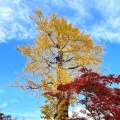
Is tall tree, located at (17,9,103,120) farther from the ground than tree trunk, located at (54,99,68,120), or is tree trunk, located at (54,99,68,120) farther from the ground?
tall tree, located at (17,9,103,120)

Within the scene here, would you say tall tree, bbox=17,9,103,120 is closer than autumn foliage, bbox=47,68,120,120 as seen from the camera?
No

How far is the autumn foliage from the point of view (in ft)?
30.0

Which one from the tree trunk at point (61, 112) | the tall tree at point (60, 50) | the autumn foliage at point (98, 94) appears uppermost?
the tall tree at point (60, 50)

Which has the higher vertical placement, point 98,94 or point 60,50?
point 60,50

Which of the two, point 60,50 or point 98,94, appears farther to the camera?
point 60,50

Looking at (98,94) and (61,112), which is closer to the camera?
(98,94)

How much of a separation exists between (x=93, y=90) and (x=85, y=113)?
1117 mm

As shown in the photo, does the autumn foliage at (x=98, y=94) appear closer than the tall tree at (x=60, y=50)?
Yes

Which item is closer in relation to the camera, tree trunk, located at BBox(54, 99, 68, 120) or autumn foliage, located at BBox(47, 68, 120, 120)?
autumn foliage, located at BBox(47, 68, 120, 120)

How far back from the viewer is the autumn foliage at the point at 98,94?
9138 mm

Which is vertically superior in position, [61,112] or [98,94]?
[61,112]

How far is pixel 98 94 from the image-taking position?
9.62m

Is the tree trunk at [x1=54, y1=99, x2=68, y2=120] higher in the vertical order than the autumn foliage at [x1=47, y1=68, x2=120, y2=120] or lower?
higher

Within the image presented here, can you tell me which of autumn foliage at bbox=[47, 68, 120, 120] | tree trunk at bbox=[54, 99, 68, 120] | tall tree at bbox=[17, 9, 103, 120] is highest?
tall tree at bbox=[17, 9, 103, 120]
